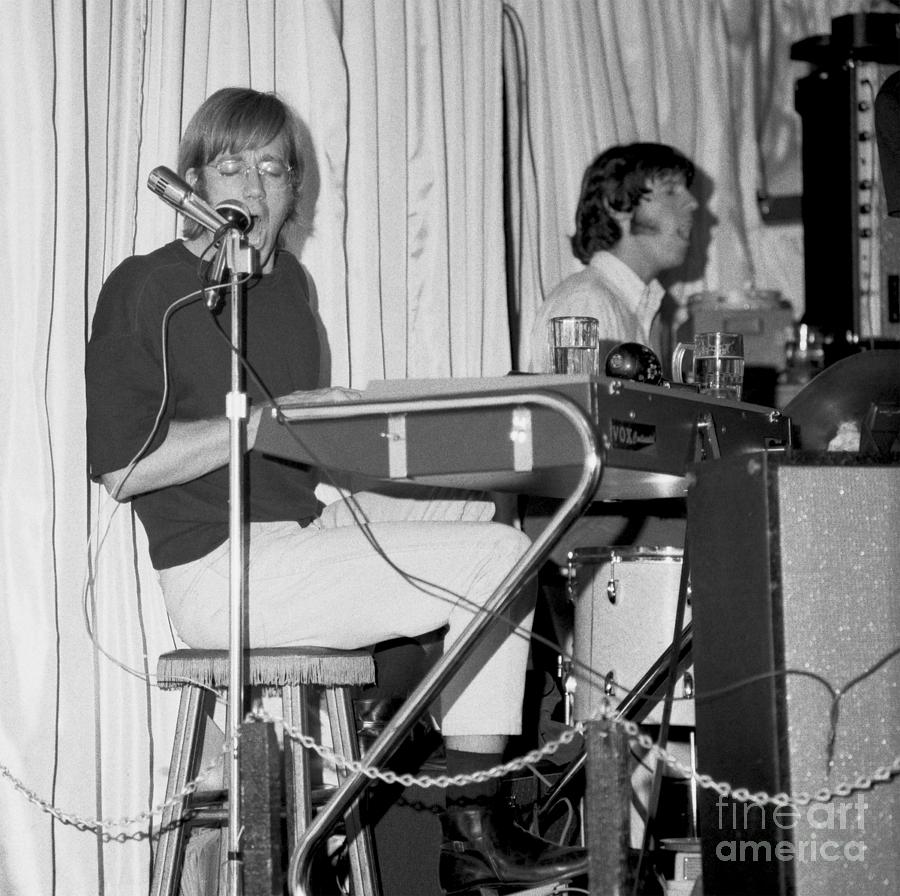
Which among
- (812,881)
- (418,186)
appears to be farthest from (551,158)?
(812,881)

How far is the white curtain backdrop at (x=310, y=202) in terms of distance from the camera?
2.42m

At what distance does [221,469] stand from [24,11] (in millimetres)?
994

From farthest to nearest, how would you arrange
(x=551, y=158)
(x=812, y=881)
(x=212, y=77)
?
(x=551, y=158)
(x=212, y=77)
(x=812, y=881)

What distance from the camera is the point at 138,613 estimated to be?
8.30 feet

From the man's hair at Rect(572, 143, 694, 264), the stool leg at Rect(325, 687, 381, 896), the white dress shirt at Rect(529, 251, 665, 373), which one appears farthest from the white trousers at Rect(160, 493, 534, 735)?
the man's hair at Rect(572, 143, 694, 264)

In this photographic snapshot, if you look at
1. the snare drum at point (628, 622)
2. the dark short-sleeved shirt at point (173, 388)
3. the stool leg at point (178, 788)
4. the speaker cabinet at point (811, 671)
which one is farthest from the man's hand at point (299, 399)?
the snare drum at point (628, 622)

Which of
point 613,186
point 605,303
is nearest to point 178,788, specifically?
point 605,303

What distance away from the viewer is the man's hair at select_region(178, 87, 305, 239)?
226 centimetres

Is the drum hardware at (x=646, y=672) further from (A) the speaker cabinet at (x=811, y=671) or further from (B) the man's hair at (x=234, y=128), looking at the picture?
(B) the man's hair at (x=234, y=128)

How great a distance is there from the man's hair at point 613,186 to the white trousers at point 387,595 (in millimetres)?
1470

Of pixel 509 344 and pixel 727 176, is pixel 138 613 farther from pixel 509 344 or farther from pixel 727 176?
pixel 727 176

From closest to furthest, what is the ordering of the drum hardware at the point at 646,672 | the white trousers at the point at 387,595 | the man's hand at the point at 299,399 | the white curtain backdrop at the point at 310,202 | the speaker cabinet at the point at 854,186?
the man's hand at the point at 299,399, the white trousers at the point at 387,595, the drum hardware at the point at 646,672, the white curtain backdrop at the point at 310,202, the speaker cabinet at the point at 854,186

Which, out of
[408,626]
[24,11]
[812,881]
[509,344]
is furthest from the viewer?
[509,344]

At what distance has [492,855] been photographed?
1917 mm
